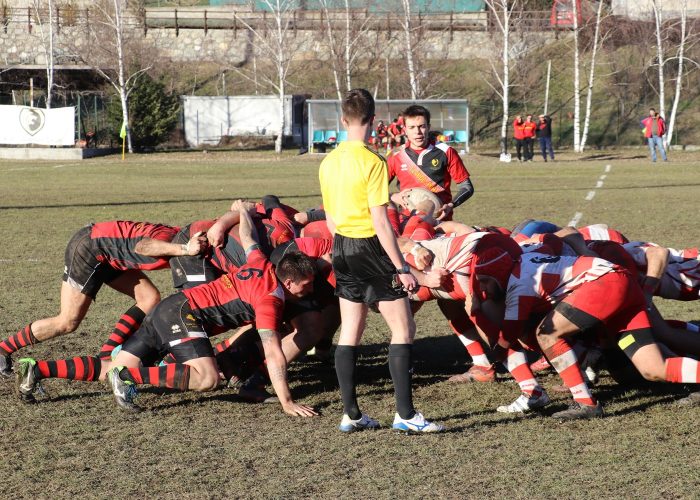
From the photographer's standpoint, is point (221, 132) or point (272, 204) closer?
point (272, 204)

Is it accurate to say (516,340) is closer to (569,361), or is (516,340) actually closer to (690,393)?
(569,361)

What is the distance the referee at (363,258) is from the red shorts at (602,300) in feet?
3.40

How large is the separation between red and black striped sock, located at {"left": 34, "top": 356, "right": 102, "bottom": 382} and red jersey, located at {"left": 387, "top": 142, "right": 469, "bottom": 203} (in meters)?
3.59

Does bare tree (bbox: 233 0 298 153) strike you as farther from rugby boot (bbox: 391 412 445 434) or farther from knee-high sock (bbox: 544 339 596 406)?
rugby boot (bbox: 391 412 445 434)

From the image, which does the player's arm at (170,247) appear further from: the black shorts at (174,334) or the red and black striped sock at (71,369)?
the red and black striped sock at (71,369)

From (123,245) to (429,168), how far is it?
324 centimetres

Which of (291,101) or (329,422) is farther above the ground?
(291,101)

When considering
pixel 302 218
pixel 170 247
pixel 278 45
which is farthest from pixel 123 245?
pixel 278 45

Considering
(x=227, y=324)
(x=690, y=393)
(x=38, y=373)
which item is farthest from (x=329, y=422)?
(x=690, y=393)

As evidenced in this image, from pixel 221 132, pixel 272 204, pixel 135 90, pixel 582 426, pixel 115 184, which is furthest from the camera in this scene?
pixel 221 132

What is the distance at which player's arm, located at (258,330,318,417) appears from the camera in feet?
19.9

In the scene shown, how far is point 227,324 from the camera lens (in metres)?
6.59

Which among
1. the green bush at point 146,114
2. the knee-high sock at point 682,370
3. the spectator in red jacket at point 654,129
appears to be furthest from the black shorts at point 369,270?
the green bush at point 146,114

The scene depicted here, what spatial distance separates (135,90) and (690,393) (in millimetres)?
40295
